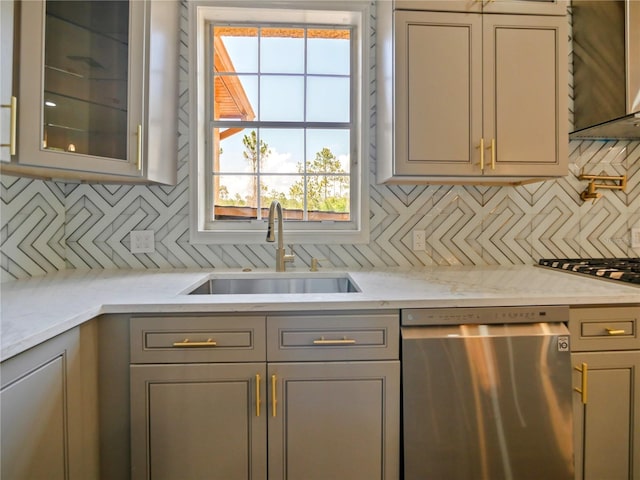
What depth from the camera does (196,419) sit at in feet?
3.66

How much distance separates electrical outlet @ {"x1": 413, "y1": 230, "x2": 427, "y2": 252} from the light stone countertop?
1.21 ft

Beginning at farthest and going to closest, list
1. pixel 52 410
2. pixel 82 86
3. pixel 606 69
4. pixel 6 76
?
pixel 606 69 < pixel 82 86 < pixel 6 76 < pixel 52 410

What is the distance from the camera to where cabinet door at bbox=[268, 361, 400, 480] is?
1132 mm

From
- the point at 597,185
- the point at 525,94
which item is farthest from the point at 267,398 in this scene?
the point at 597,185

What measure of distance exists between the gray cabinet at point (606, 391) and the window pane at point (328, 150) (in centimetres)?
136

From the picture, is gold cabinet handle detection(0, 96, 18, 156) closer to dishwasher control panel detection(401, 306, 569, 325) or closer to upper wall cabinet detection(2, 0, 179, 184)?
upper wall cabinet detection(2, 0, 179, 184)

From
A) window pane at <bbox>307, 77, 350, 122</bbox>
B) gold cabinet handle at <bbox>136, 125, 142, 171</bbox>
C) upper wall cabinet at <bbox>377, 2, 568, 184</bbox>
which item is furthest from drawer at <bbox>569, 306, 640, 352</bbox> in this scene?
gold cabinet handle at <bbox>136, 125, 142, 171</bbox>

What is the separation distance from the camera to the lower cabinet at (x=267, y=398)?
111 centimetres

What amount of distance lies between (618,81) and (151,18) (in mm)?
2237

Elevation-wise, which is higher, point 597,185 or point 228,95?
point 228,95

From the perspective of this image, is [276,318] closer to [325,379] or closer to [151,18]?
[325,379]

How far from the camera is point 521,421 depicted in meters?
1.16

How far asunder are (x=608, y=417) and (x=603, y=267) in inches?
27.4

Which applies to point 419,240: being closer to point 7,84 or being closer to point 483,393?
point 483,393
